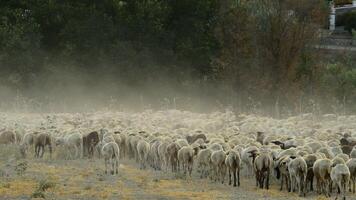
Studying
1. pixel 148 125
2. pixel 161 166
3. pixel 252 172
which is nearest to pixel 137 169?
pixel 161 166

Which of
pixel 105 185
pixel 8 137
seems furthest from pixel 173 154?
pixel 8 137

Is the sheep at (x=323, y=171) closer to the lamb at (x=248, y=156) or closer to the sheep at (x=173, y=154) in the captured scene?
the lamb at (x=248, y=156)

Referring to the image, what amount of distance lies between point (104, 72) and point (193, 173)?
107 ft

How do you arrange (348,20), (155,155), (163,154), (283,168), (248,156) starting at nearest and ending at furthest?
1. (283,168)
2. (248,156)
3. (163,154)
4. (155,155)
5. (348,20)

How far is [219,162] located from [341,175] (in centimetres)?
427

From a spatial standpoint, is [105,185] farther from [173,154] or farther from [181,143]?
[181,143]

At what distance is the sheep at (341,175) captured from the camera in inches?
702

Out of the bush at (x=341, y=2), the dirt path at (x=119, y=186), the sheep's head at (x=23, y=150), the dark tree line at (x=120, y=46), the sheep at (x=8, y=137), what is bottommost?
the dirt path at (x=119, y=186)

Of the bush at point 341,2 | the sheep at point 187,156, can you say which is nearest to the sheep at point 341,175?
the sheep at point 187,156

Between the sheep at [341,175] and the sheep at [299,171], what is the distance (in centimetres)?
96

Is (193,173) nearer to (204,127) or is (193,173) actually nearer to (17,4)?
(204,127)

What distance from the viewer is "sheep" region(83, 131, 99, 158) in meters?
26.1

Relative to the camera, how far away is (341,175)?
17828 millimetres

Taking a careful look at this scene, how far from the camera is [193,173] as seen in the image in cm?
2256
